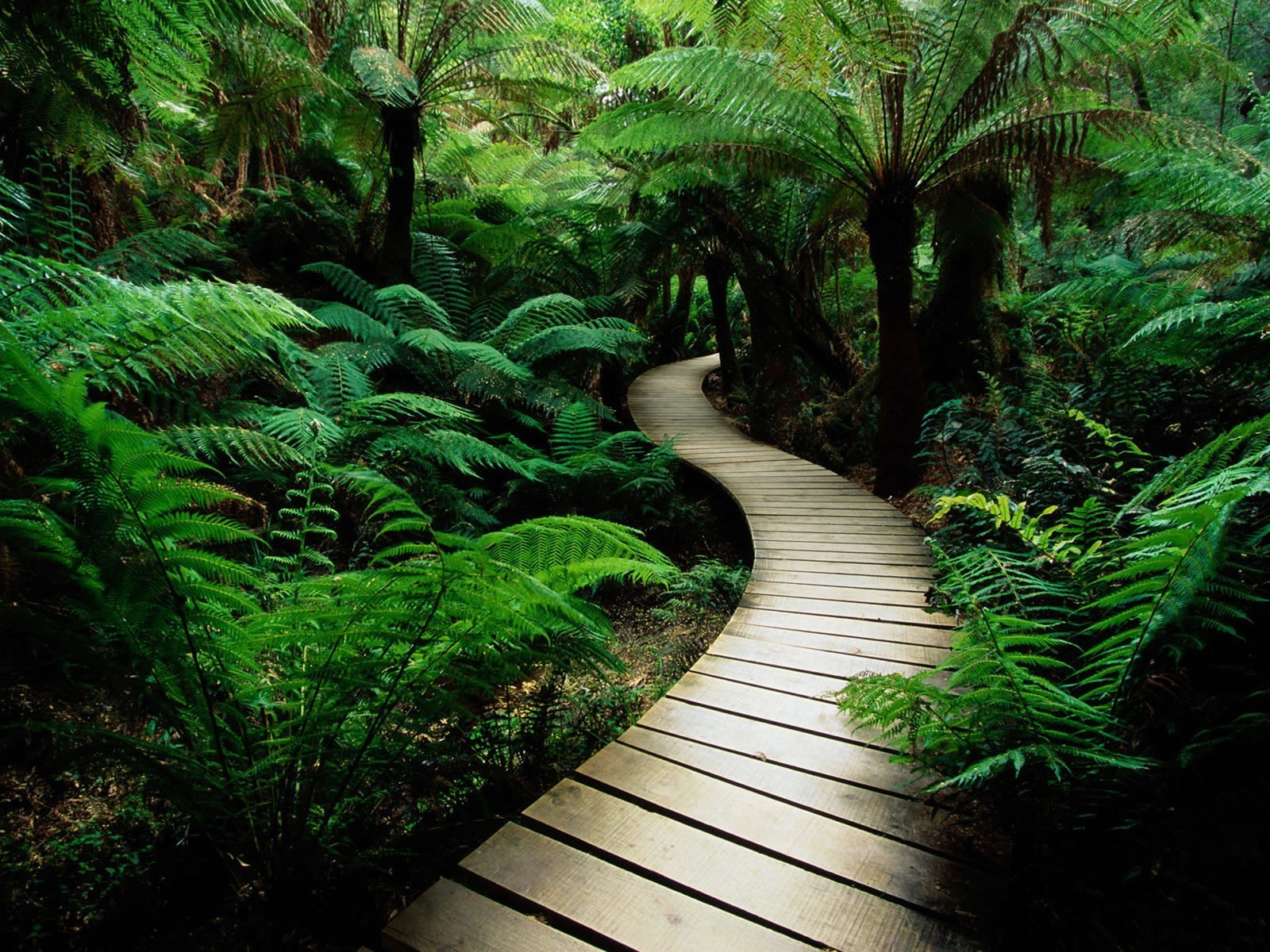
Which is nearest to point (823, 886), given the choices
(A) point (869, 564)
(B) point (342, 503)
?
(A) point (869, 564)

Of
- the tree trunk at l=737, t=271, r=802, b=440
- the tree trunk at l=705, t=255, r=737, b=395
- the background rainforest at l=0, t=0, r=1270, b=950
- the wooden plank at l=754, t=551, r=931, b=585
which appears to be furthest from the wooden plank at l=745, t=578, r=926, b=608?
the tree trunk at l=705, t=255, r=737, b=395

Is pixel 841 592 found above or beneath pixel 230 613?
beneath

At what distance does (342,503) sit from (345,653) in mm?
2736

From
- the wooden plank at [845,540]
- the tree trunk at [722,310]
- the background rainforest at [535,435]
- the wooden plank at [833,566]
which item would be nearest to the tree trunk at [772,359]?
the background rainforest at [535,435]

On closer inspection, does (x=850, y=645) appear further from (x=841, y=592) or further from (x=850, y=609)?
(x=841, y=592)

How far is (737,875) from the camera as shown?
128cm

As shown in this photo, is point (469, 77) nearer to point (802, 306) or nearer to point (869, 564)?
point (802, 306)

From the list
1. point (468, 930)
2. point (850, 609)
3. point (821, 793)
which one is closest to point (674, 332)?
point (850, 609)

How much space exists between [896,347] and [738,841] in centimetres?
354

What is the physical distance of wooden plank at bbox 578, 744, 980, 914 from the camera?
48.7 inches

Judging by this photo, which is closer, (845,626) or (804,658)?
(804,658)

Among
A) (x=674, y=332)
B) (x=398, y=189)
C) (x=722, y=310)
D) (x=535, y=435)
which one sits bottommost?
(x=535, y=435)

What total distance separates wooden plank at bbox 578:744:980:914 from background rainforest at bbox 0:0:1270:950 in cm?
17

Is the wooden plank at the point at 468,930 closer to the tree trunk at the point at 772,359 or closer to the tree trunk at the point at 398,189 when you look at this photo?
the tree trunk at the point at 398,189
